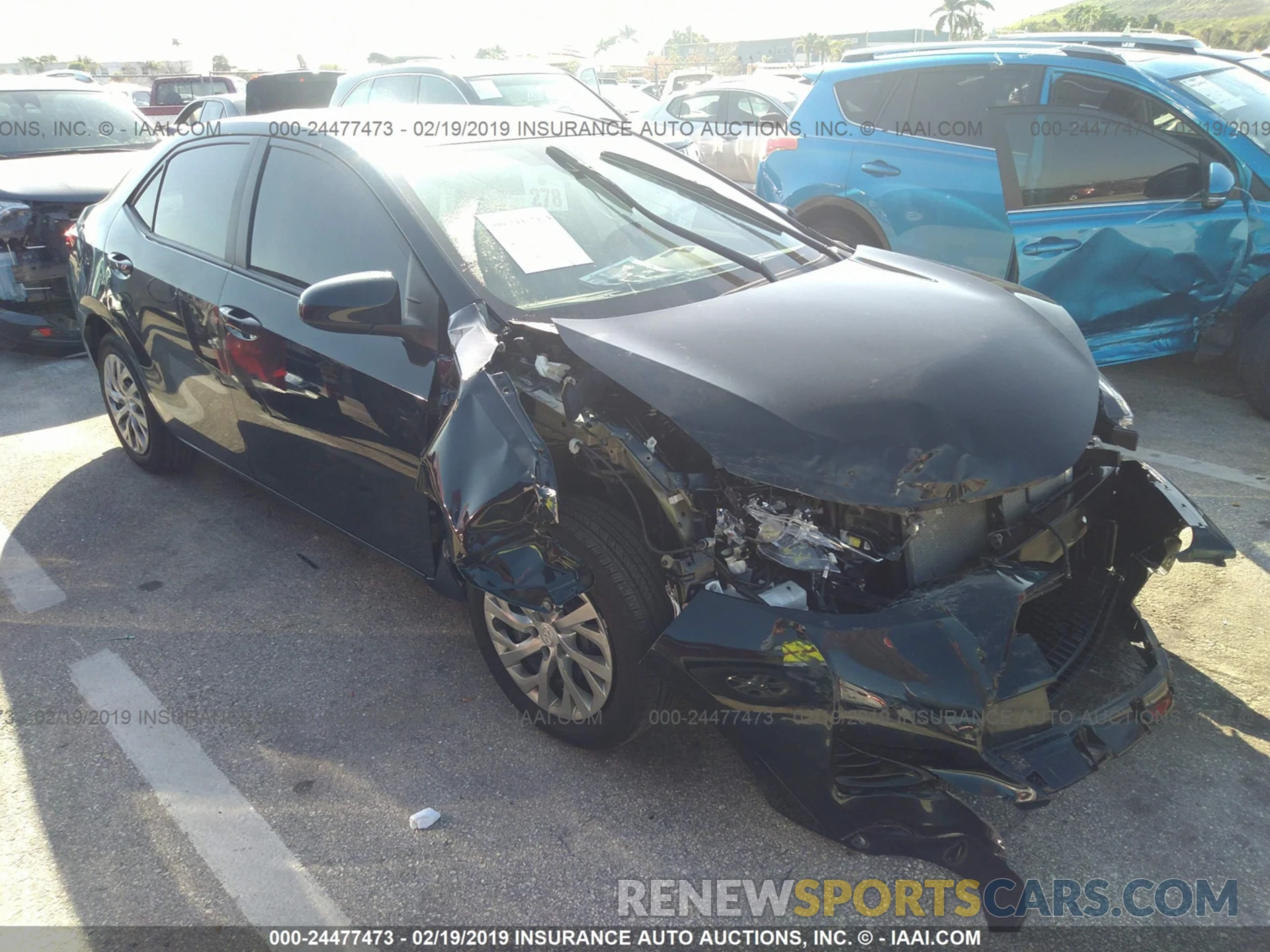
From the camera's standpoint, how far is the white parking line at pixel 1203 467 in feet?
13.9

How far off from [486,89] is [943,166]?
16.5 ft

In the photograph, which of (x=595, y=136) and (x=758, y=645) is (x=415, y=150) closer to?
(x=595, y=136)

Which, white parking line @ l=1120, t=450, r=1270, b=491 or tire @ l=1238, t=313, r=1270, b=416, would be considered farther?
tire @ l=1238, t=313, r=1270, b=416

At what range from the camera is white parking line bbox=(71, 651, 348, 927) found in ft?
7.54

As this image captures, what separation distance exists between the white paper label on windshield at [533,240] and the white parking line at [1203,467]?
9.09ft

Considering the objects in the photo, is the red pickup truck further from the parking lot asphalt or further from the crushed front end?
the parking lot asphalt

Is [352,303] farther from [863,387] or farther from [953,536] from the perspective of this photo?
[953,536]

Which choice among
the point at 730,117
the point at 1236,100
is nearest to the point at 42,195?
the point at 1236,100

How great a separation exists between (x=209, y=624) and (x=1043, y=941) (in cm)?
290

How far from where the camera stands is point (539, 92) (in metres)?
9.23

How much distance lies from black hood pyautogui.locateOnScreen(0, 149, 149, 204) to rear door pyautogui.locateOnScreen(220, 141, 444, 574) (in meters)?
3.25

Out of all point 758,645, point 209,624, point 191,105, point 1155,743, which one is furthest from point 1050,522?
point 191,105

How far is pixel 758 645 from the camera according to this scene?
209 centimetres

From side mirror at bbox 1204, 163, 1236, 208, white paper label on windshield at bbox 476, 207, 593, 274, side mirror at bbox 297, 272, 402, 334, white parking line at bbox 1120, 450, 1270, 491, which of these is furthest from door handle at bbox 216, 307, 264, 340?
side mirror at bbox 1204, 163, 1236, 208
